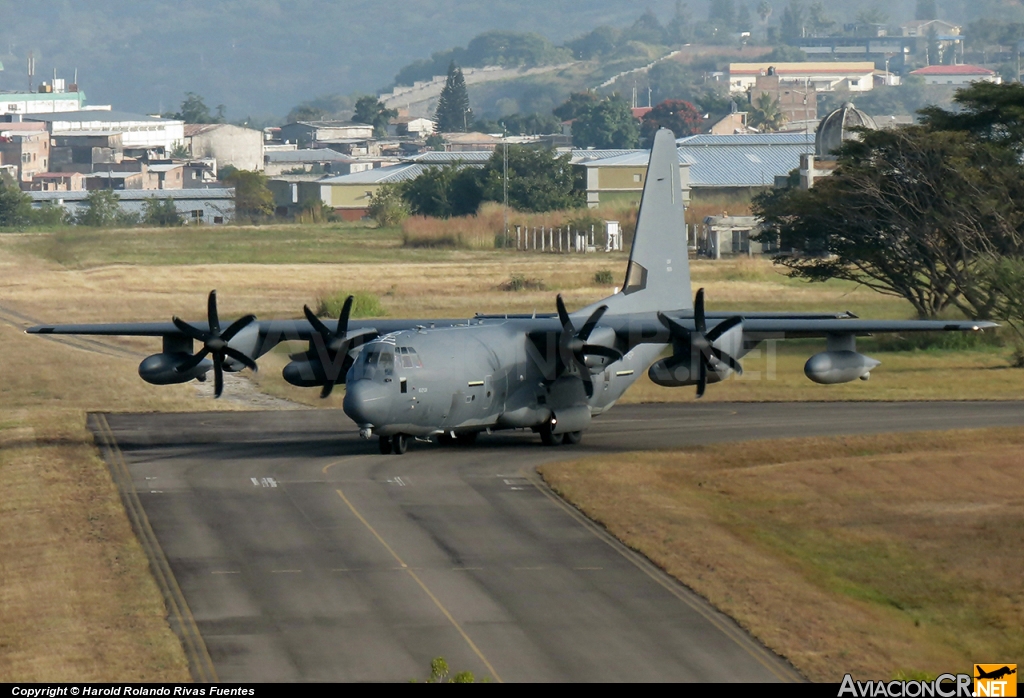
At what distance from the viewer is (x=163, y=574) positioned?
2800 cm

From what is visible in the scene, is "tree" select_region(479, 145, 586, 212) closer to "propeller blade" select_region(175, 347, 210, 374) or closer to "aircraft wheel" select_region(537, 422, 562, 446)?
"aircraft wheel" select_region(537, 422, 562, 446)

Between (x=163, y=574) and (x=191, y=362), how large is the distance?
1407 centimetres

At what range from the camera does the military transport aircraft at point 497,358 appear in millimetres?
37469

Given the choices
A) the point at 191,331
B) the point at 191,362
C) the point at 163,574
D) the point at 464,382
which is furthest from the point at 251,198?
the point at 163,574

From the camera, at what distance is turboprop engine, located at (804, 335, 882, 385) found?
39.8m

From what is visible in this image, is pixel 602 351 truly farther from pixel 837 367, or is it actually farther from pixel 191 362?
pixel 191 362

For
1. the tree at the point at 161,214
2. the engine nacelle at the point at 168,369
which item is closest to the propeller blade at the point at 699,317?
the engine nacelle at the point at 168,369

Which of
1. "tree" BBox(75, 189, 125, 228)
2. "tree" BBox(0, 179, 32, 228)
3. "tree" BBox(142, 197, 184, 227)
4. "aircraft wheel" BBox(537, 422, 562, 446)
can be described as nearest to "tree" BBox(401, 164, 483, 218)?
"tree" BBox(142, 197, 184, 227)

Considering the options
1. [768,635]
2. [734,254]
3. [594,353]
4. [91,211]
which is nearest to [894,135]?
[594,353]

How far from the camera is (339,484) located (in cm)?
3622

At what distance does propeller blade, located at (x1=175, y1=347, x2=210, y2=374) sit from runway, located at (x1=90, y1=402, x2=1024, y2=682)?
7.71 feet

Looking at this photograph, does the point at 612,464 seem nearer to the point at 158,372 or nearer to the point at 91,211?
the point at 158,372

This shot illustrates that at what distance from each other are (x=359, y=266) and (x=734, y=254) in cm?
3357

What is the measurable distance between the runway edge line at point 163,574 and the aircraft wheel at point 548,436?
11.7 meters
